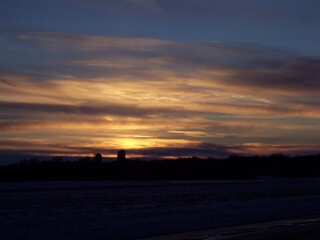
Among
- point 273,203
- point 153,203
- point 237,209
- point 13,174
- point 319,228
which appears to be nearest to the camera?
point 319,228

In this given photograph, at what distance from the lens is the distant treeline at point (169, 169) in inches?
3179

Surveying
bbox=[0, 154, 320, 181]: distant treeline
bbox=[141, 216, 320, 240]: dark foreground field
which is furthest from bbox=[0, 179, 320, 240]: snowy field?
bbox=[0, 154, 320, 181]: distant treeline

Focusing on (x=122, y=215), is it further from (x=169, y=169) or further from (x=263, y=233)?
(x=169, y=169)

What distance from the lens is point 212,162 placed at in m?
120

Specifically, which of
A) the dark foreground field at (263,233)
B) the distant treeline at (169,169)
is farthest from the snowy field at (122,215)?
the distant treeline at (169,169)

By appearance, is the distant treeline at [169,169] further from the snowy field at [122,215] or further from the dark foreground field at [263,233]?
the dark foreground field at [263,233]

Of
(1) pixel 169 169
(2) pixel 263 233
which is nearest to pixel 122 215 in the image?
(2) pixel 263 233

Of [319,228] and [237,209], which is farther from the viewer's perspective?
[237,209]

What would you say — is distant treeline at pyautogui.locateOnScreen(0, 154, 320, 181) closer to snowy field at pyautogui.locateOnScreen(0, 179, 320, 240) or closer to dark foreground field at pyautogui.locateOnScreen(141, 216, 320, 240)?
snowy field at pyautogui.locateOnScreen(0, 179, 320, 240)

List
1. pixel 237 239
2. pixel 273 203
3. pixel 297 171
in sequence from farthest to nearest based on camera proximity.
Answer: pixel 297 171 → pixel 273 203 → pixel 237 239

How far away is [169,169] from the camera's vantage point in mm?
100062

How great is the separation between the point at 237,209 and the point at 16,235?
48.2 ft

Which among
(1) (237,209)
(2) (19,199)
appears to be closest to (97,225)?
(1) (237,209)

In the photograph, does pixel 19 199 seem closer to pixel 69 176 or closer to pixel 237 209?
pixel 237 209
